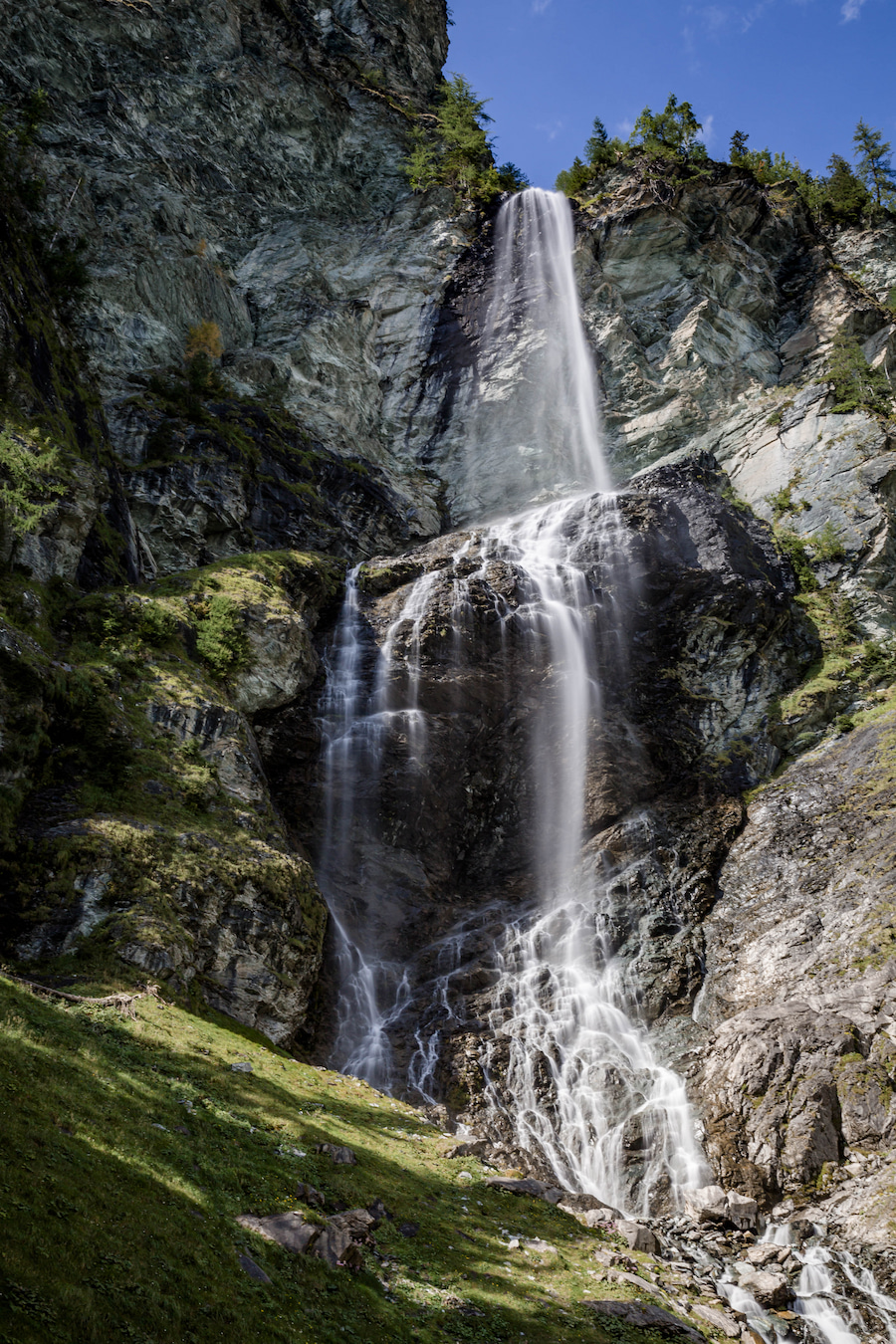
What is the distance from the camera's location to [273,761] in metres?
24.3

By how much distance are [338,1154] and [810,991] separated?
11.8 meters

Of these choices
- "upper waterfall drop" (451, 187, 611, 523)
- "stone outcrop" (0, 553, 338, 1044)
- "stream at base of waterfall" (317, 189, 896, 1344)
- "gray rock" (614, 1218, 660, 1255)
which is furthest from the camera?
"upper waterfall drop" (451, 187, 611, 523)

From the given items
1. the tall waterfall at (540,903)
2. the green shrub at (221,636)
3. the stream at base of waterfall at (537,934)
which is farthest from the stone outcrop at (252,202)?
the green shrub at (221,636)

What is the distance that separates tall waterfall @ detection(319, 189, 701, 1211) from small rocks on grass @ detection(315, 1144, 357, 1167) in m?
7.51

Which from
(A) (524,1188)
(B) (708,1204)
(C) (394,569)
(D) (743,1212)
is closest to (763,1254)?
(D) (743,1212)

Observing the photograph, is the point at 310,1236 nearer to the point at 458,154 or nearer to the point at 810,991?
the point at 810,991

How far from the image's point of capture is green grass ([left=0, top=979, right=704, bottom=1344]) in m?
5.02

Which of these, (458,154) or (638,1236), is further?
(458,154)

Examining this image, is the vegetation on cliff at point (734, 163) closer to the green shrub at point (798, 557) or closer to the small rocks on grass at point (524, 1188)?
the green shrub at point (798, 557)

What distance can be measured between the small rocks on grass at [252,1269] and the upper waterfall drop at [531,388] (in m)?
37.5

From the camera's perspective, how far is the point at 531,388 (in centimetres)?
4447

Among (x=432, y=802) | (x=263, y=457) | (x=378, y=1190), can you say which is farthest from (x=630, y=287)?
(x=378, y=1190)

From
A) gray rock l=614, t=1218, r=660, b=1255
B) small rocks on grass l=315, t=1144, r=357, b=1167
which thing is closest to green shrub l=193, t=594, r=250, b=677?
small rocks on grass l=315, t=1144, r=357, b=1167

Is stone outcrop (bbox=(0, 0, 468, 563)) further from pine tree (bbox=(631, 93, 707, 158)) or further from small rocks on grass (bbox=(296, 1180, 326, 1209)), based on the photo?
small rocks on grass (bbox=(296, 1180, 326, 1209))
